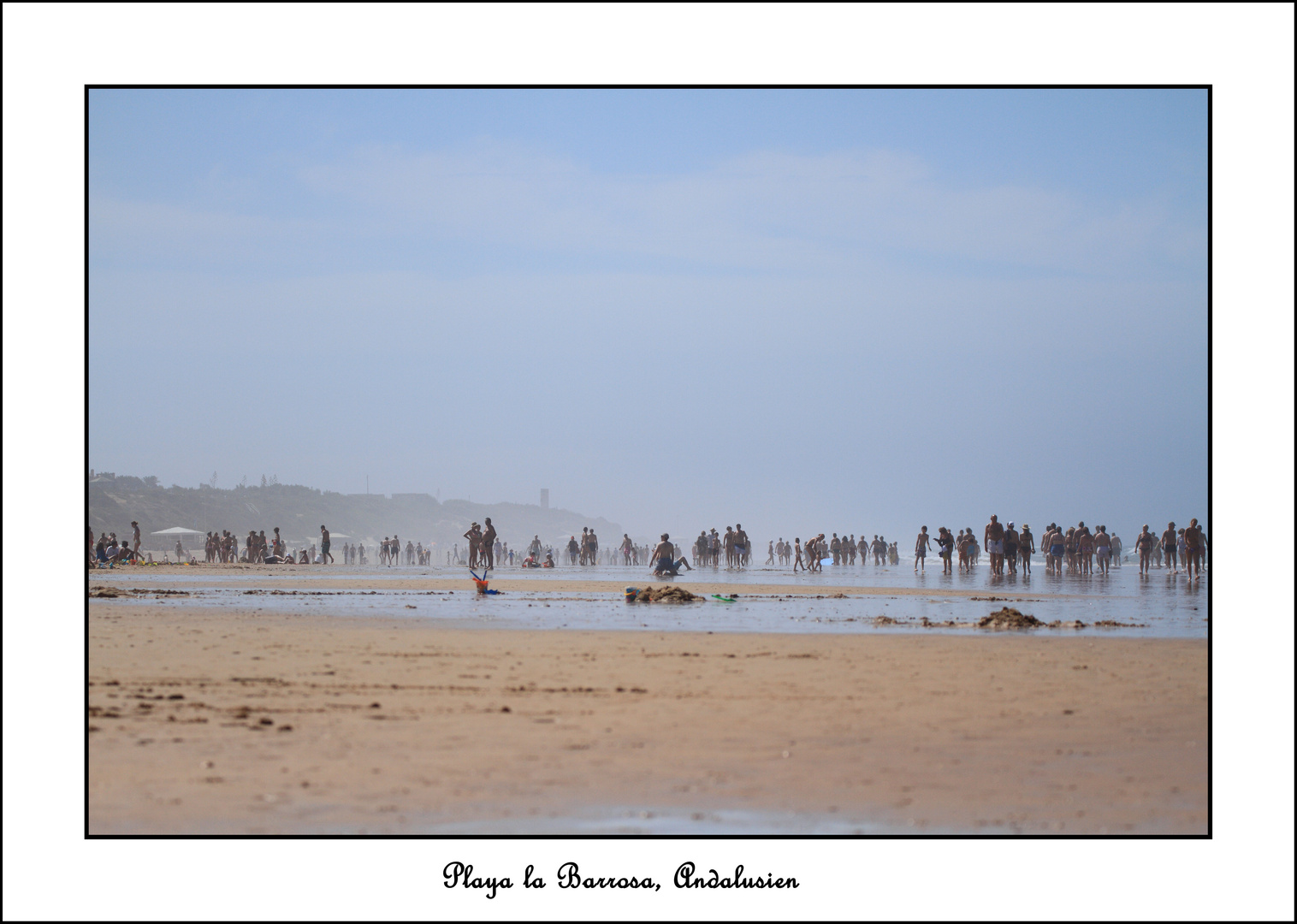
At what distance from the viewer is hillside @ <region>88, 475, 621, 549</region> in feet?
379

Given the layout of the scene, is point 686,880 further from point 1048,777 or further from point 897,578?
point 897,578

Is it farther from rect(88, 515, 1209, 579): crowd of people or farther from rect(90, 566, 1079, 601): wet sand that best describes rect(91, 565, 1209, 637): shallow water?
rect(88, 515, 1209, 579): crowd of people

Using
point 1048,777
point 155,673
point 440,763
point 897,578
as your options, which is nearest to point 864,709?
point 1048,777

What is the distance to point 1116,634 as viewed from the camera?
14.3m

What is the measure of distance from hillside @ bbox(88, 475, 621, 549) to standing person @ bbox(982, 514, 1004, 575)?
240 ft

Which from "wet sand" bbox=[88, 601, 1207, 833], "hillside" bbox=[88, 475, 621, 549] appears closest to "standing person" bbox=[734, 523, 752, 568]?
"wet sand" bbox=[88, 601, 1207, 833]

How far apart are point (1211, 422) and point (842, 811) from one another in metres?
4.96

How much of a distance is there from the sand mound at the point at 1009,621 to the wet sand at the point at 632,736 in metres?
2.82

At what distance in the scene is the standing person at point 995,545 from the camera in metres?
33.4

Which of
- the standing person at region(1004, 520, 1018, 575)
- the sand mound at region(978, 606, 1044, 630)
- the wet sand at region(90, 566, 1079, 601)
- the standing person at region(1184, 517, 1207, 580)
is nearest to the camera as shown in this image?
the sand mound at region(978, 606, 1044, 630)

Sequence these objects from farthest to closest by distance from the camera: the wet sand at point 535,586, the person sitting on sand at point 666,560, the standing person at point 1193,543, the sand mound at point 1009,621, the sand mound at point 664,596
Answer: the standing person at point 1193,543
the person sitting on sand at point 666,560
the wet sand at point 535,586
the sand mound at point 664,596
the sand mound at point 1009,621

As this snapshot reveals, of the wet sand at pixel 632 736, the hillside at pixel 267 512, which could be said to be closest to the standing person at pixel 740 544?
the wet sand at pixel 632 736

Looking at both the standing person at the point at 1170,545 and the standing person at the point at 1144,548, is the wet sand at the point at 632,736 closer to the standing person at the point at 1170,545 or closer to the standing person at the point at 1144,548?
the standing person at the point at 1144,548

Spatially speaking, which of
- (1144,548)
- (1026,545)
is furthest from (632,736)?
(1144,548)
